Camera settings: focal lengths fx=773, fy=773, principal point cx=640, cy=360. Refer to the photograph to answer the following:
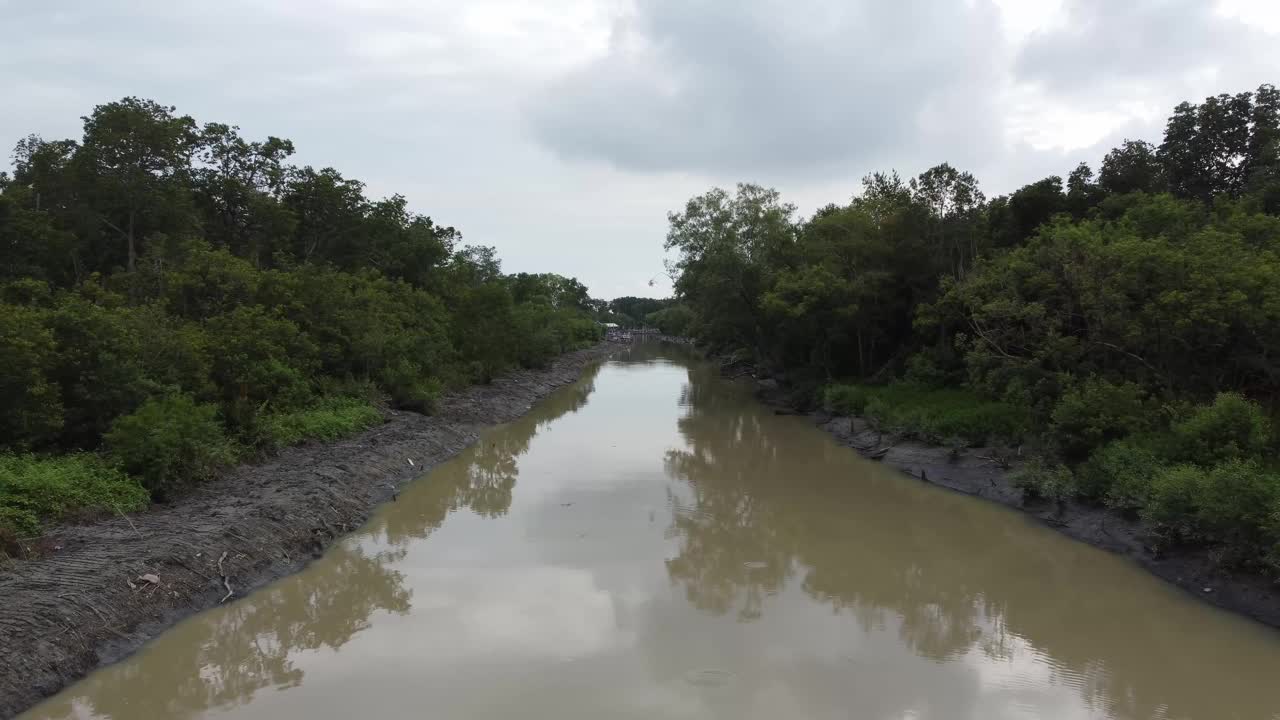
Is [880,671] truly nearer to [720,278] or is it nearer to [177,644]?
[177,644]

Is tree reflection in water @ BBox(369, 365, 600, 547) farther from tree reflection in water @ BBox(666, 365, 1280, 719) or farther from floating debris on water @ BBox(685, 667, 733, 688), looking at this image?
floating debris on water @ BBox(685, 667, 733, 688)

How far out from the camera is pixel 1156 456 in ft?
40.7

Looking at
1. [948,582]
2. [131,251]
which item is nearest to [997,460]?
[948,582]

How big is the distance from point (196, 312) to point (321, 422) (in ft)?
13.1

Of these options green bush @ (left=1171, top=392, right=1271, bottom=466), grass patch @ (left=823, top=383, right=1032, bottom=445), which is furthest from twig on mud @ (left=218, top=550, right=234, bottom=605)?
grass patch @ (left=823, top=383, right=1032, bottom=445)

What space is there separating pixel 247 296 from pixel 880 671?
17.1 m

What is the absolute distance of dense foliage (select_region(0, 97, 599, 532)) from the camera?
465 inches

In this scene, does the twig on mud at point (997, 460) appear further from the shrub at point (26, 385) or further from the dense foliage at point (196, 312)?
the shrub at point (26, 385)

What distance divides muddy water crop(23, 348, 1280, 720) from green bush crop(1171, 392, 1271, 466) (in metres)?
2.08

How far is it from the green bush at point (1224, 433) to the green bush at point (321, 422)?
54.6 feet

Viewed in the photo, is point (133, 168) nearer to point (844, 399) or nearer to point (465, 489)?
point (465, 489)

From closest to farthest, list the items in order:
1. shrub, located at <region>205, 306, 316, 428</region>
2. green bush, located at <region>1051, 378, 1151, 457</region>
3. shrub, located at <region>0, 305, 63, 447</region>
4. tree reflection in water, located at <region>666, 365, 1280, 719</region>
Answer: tree reflection in water, located at <region>666, 365, 1280, 719</region> → shrub, located at <region>0, 305, 63, 447</region> → green bush, located at <region>1051, 378, 1151, 457</region> → shrub, located at <region>205, 306, 316, 428</region>

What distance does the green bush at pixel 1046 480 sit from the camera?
45.7 feet

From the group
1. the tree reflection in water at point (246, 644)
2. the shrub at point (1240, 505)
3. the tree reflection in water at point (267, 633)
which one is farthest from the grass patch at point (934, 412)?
the tree reflection in water at point (246, 644)
